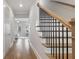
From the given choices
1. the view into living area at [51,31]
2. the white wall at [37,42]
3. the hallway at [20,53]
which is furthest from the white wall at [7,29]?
the white wall at [37,42]

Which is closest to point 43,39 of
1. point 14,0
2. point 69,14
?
point 69,14

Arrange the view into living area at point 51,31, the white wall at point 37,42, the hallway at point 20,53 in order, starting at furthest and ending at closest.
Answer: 1. the hallway at point 20,53
2. the white wall at point 37,42
3. the view into living area at point 51,31

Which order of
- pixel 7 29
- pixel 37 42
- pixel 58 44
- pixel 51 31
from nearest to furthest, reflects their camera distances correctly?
pixel 58 44 < pixel 51 31 < pixel 37 42 < pixel 7 29

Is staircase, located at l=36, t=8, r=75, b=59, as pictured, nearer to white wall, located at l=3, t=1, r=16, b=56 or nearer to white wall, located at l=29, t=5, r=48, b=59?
white wall, located at l=29, t=5, r=48, b=59

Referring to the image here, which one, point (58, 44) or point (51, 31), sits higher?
point (51, 31)

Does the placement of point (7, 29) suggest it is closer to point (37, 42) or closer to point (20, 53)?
point (20, 53)

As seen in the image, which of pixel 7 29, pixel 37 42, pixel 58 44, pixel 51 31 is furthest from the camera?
pixel 7 29

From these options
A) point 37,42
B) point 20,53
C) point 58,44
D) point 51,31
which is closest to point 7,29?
point 20,53

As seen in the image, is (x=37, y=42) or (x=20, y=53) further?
(x=20, y=53)

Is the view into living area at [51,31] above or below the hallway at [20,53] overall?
above

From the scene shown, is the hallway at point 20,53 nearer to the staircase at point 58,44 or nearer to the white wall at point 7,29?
the white wall at point 7,29

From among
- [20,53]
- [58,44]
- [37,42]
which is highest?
[58,44]
